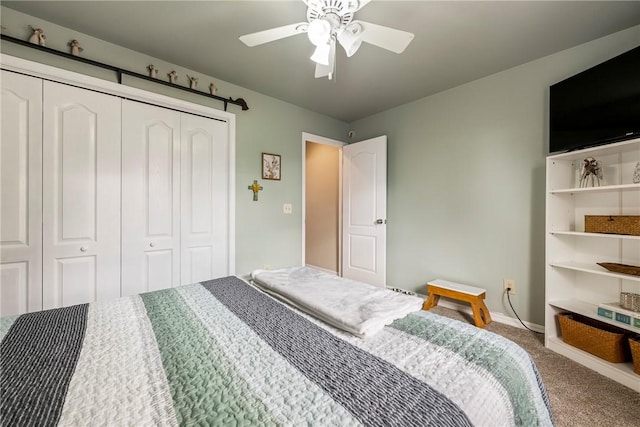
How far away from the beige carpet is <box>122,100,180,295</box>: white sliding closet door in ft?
9.44

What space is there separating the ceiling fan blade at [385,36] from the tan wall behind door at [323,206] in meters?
2.64

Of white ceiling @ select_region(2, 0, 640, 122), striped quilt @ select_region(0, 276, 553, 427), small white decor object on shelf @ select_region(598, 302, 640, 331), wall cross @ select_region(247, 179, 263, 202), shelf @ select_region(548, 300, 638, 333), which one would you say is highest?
white ceiling @ select_region(2, 0, 640, 122)

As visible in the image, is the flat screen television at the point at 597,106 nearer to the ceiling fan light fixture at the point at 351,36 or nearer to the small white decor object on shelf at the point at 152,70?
the ceiling fan light fixture at the point at 351,36

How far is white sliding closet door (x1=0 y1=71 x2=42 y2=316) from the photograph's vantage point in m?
1.70

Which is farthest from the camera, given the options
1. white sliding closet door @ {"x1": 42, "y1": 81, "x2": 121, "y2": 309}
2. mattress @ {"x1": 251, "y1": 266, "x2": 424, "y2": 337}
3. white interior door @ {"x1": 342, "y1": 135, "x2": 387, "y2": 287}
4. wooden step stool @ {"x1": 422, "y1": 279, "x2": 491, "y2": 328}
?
white interior door @ {"x1": 342, "y1": 135, "x2": 387, "y2": 287}

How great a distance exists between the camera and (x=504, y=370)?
0.79 metres

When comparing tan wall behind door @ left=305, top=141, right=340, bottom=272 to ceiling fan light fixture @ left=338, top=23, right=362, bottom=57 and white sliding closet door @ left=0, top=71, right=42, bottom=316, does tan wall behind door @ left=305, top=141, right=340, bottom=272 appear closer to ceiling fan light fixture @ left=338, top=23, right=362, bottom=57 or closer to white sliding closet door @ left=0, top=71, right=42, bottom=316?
ceiling fan light fixture @ left=338, top=23, right=362, bottom=57

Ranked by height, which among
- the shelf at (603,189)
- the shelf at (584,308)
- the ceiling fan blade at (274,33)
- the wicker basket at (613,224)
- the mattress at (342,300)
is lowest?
the shelf at (584,308)

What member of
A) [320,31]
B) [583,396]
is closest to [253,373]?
[320,31]

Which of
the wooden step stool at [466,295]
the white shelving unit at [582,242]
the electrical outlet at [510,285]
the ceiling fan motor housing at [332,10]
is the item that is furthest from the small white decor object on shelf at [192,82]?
the electrical outlet at [510,285]

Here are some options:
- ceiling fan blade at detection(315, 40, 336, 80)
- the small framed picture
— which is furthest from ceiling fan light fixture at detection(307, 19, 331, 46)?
the small framed picture

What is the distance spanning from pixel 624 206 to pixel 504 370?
197cm

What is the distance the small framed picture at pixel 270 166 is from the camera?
3.00 metres

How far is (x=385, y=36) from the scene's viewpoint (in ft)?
4.63
